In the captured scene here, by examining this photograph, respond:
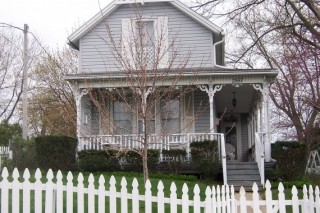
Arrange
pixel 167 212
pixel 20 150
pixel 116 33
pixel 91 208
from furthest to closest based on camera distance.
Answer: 1. pixel 116 33
2. pixel 20 150
3. pixel 167 212
4. pixel 91 208

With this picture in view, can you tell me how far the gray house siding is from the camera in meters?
20.2

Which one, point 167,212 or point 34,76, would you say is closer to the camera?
point 167,212

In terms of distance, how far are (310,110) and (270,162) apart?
17147 mm

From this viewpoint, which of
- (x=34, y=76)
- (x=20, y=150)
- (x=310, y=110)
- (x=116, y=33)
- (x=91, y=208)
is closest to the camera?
(x=91, y=208)

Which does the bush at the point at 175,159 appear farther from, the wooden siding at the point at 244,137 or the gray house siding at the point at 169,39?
the wooden siding at the point at 244,137

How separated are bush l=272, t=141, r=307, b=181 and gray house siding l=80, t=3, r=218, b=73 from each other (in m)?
5.31

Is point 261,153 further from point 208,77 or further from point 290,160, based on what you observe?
point 208,77

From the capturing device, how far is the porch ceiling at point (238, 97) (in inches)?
790

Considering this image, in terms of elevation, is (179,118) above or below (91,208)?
above

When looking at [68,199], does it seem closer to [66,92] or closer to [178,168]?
[178,168]

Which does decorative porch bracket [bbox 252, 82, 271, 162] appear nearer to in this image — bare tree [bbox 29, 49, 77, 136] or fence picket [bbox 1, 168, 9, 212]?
fence picket [bbox 1, 168, 9, 212]

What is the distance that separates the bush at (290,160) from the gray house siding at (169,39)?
17.4 feet

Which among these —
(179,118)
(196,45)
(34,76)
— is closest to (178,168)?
(179,118)

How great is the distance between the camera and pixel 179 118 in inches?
765
